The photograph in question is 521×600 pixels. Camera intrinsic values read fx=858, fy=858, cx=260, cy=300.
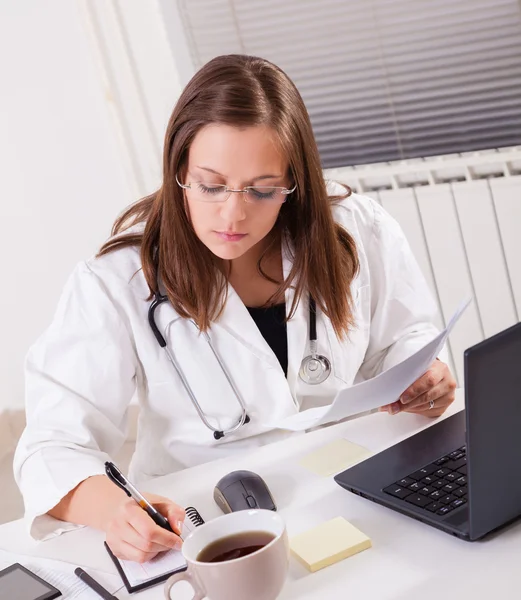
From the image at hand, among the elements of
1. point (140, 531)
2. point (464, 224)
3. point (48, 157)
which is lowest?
point (464, 224)

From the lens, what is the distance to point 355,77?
2537 millimetres

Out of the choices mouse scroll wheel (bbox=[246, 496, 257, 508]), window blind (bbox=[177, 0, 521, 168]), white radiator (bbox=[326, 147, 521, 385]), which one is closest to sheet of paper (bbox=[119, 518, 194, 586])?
mouse scroll wheel (bbox=[246, 496, 257, 508])

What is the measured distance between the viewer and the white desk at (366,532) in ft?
3.13

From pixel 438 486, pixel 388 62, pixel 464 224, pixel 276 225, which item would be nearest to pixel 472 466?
pixel 438 486

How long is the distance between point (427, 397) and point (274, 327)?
34 centimetres

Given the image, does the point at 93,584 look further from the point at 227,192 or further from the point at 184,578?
the point at 227,192

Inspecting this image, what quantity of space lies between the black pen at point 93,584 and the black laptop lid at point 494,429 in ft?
1.45

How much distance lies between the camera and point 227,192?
1379 millimetres

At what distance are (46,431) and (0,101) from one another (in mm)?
1840

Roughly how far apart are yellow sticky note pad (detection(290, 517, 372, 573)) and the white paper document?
152 millimetres

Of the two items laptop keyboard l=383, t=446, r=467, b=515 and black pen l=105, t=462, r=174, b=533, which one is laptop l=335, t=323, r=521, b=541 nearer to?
laptop keyboard l=383, t=446, r=467, b=515

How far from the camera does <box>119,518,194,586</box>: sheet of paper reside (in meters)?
1.07

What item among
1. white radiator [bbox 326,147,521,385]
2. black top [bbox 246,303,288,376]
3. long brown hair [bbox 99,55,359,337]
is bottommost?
white radiator [bbox 326,147,521,385]

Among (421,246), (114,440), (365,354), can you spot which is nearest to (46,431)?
(114,440)
